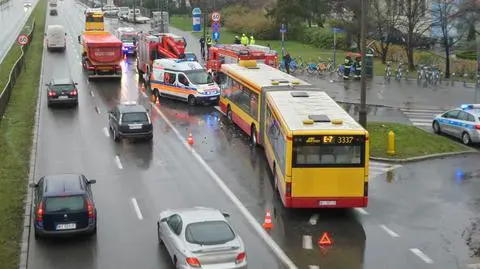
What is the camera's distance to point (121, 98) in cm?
4366

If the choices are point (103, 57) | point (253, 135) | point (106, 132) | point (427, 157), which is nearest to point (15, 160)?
point (106, 132)

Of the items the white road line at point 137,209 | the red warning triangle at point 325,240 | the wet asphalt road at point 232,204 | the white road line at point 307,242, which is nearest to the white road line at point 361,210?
the wet asphalt road at point 232,204

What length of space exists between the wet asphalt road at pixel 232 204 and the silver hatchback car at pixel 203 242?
1.17 metres

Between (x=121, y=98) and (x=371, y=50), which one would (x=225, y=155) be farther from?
(x=371, y=50)

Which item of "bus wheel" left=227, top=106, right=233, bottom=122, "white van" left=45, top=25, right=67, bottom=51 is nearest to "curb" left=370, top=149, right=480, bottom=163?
"bus wheel" left=227, top=106, right=233, bottom=122

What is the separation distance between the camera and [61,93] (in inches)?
1559

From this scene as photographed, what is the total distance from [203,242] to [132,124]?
1633cm

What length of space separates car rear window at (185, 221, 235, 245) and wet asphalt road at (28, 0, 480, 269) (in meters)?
1.68

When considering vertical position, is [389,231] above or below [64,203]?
below

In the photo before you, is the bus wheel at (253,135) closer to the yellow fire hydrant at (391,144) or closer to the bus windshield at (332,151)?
the yellow fire hydrant at (391,144)

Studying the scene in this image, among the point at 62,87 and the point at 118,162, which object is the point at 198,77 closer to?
the point at 62,87

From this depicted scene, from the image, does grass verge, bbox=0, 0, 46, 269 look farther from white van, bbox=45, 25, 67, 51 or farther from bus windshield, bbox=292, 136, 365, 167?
white van, bbox=45, 25, 67, 51

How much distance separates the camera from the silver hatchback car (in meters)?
15.4

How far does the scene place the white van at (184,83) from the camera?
40906mm
